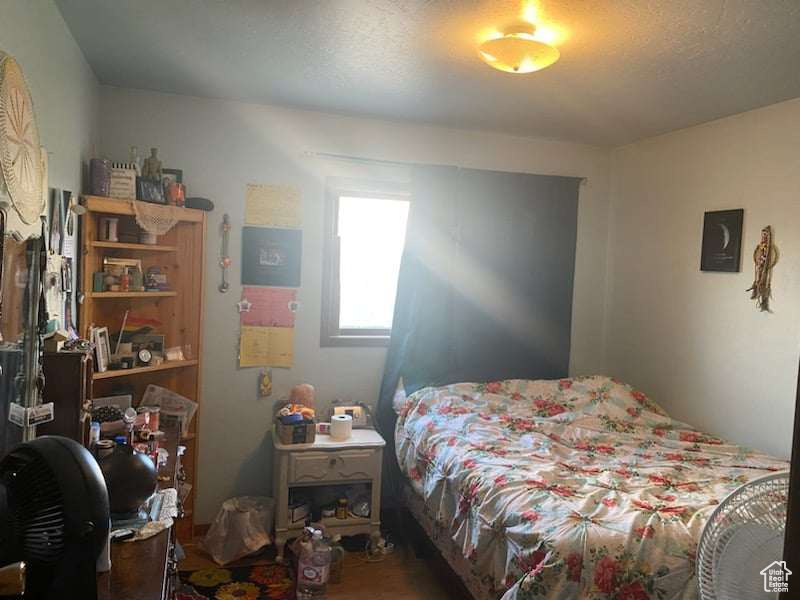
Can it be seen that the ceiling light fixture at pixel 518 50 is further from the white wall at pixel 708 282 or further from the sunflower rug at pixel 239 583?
the sunflower rug at pixel 239 583

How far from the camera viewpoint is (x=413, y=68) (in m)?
2.41

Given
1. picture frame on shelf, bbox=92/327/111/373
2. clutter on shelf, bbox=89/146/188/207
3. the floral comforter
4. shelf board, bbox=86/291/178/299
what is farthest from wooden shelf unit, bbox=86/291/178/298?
the floral comforter

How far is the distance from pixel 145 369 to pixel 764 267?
116 inches

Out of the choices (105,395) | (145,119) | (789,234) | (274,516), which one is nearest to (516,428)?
(274,516)

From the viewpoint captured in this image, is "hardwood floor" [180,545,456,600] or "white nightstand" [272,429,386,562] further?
"white nightstand" [272,429,386,562]

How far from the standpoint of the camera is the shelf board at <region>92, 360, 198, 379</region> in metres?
2.50

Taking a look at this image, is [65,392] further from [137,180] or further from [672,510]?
[672,510]

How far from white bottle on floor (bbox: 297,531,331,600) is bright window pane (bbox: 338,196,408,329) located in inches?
49.7

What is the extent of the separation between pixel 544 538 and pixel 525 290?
201 centimetres

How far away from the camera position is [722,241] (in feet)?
9.68

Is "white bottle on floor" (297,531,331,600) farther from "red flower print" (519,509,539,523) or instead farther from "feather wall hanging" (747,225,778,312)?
"feather wall hanging" (747,225,778,312)

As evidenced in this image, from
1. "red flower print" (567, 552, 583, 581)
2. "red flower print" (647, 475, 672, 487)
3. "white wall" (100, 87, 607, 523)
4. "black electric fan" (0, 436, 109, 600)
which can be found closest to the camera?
"black electric fan" (0, 436, 109, 600)

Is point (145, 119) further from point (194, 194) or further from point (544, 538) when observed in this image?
point (544, 538)

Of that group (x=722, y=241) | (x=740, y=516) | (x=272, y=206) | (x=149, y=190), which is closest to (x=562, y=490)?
(x=740, y=516)
